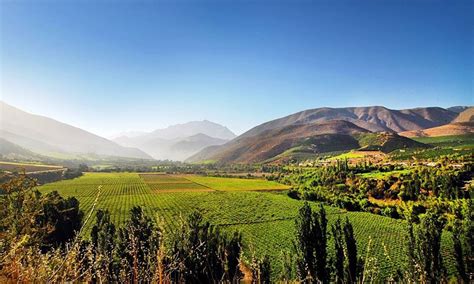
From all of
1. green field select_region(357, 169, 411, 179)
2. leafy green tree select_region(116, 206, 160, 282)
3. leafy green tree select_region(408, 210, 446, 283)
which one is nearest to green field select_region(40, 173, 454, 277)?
leafy green tree select_region(408, 210, 446, 283)

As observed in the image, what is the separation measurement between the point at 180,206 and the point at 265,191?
37.7 meters

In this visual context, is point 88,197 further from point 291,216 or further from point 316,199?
point 316,199

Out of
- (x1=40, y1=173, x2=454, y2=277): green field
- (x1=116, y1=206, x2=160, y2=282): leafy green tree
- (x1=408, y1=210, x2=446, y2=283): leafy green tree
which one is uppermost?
(x1=116, y1=206, x2=160, y2=282): leafy green tree

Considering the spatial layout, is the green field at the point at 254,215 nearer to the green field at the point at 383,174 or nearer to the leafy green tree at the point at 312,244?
the leafy green tree at the point at 312,244

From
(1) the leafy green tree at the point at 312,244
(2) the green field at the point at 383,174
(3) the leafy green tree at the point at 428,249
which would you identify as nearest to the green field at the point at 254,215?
(3) the leafy green tree at the point at 428,249

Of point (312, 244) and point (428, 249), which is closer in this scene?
point (428, 249)

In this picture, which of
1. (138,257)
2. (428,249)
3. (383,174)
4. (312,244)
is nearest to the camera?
(138,257)

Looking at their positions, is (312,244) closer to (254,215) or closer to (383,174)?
(254,215)

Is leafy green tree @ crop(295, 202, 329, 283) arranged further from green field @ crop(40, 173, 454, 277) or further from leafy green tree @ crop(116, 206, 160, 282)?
leafy green tree @ crop(116, 206, 160, 282)

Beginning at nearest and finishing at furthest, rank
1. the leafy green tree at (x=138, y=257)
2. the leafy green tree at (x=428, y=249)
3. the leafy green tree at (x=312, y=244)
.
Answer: the leafy green tree at (x=138, y=257), the leafy green tree at (x=428, y=249), the leafy green tree at (x=312, y=244)

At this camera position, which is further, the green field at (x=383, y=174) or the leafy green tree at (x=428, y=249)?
the green field at (x=383, y=174)

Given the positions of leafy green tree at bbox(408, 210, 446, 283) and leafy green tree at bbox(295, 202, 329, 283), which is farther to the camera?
leafy green tree at bbox(295, 202, 329, 283)

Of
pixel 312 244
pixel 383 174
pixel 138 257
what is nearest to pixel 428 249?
pixel 312 244

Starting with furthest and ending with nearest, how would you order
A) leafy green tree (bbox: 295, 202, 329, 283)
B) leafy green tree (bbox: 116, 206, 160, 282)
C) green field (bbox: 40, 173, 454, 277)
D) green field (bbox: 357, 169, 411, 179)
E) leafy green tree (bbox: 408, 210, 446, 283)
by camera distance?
1. green field (bbox: 357, 169, 411, 179)
2. green field (bbox: 40, 173, 454, 277)
3. leafy green tree (bbox: 295, 202, 329, 283)
4. leafy green tree (bbox: 408, 210, 446, 283)
5. leafy green tree (bbox: 116, 206, 160, 282)
